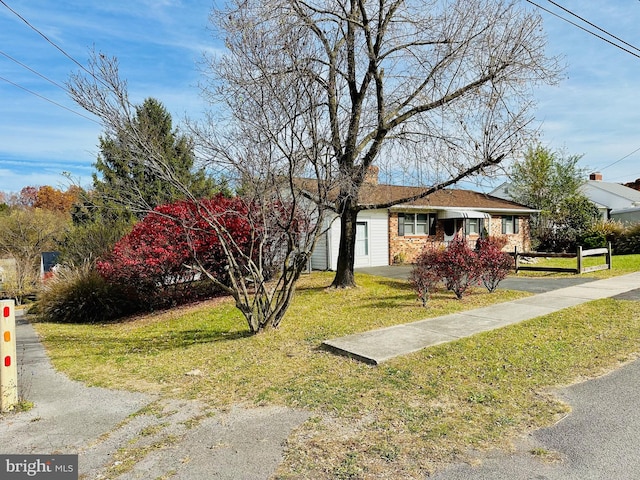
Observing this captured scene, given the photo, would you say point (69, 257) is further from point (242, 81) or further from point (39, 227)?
point (242, 81)

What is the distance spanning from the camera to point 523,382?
172 inches

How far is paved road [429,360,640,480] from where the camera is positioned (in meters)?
2.70

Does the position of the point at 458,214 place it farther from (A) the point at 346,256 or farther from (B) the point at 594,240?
(A) the point at 346,256

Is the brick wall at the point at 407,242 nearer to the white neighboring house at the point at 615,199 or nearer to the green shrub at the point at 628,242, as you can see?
the green shrub at the point at 628,242

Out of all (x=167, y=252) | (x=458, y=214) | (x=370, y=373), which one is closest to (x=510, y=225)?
(x=458, y=214)

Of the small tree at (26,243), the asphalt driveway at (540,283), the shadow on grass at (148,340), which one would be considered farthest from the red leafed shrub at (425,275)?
the small tree at (26,243)

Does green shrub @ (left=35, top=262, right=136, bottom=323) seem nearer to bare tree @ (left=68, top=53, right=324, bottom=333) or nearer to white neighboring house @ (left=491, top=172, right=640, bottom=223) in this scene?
bare tree @ (left=68, top=53, right=324, bottom=333)

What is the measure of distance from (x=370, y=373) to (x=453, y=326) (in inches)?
104

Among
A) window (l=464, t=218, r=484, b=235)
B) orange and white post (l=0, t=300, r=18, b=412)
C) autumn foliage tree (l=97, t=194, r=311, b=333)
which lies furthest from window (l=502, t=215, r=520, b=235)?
orange and white post (l=0, t=300, r=18, b=412)

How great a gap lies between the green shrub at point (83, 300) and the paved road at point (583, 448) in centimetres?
1058

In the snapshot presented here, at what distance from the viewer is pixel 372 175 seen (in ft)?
36.6

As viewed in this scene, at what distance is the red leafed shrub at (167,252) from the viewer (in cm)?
1016

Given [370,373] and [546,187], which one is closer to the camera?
[370,373]

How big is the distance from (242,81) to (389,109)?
192 inches
